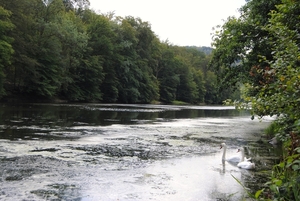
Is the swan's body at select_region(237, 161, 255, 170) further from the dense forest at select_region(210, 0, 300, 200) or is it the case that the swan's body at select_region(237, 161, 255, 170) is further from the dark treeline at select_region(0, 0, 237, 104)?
the dark treeline at select_region(0, 0, 237, 104)

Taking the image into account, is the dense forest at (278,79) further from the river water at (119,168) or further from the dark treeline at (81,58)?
the dark treeline at (81,58)

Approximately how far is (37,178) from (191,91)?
9248cm

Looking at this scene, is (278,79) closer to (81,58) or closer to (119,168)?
(119,168)

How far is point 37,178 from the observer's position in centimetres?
778

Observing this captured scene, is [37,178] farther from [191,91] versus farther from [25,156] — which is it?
[191,91]

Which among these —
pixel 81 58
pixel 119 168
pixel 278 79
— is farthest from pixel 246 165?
pixel 81 58

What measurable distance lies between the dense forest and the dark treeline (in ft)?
16.3

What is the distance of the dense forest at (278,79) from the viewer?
4230 mm

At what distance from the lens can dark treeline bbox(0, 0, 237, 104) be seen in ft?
133

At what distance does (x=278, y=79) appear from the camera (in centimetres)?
525

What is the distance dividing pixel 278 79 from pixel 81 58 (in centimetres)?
5324

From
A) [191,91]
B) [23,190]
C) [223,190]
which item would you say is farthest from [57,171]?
[191,91]

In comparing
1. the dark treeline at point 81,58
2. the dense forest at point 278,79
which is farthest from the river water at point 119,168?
the dark treeline at point 81,58

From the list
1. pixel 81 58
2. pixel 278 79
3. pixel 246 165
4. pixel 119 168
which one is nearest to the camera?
pixel 278 79
